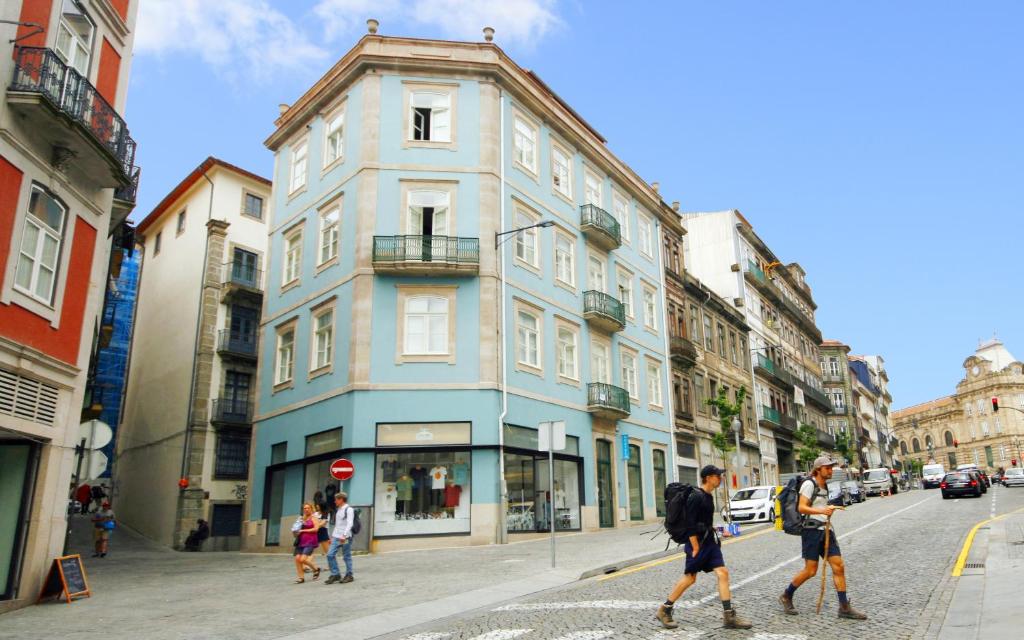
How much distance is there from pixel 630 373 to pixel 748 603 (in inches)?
951

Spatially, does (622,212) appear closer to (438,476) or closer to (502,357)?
(502,357)

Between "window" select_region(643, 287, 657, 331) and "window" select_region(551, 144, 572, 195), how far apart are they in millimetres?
7504

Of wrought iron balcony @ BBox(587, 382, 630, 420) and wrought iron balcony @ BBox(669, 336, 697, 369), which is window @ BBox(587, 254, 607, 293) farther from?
wrought iron balcony @ BBox(669, 336, 697, 369)

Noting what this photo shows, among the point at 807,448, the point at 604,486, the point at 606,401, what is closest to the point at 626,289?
the point at 606,401

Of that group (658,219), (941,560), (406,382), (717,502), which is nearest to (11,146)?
(406,382)

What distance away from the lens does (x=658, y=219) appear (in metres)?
39.8

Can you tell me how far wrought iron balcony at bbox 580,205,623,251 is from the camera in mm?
31844

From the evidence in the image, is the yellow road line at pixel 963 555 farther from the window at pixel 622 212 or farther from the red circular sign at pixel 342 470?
the window at pixel 622 212

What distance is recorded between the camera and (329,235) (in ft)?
91.5

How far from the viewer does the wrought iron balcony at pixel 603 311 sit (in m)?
30.8

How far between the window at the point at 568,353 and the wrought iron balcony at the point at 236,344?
49.8 ft

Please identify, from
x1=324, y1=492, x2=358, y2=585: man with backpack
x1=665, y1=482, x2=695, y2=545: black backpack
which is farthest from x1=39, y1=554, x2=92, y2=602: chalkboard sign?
x1=665, y1=482, x2=695, y2=545: black backpack

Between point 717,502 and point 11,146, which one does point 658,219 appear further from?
point 11,146

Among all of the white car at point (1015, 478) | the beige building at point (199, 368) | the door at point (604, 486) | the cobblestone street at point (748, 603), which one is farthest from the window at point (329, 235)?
the white car at point (1015, 478)
